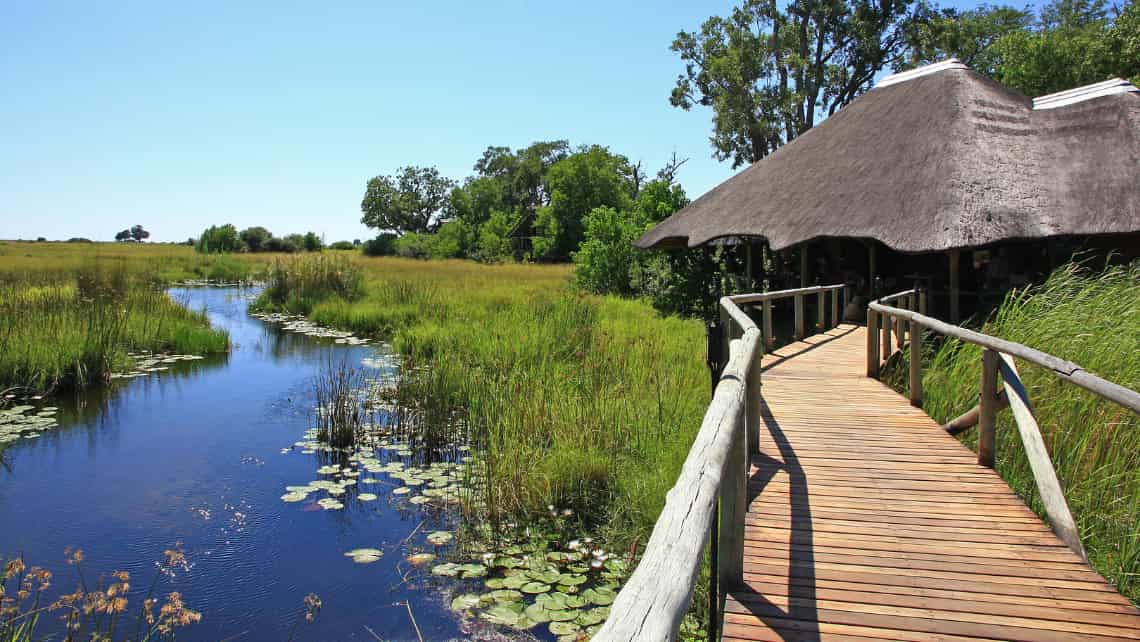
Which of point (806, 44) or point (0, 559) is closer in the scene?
point (0, 559)

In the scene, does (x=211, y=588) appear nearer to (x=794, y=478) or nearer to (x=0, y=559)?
(x=0, y=559)

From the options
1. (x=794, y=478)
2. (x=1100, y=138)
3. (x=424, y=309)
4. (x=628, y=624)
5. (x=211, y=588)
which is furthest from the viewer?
(x=424, y=309)

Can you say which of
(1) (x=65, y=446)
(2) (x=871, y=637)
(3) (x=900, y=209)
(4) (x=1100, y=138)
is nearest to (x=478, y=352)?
(1) (x=65, y=446)

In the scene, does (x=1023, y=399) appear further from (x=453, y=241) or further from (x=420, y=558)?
(x=453, y=241)

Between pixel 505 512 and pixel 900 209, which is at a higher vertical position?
pixel 900 209

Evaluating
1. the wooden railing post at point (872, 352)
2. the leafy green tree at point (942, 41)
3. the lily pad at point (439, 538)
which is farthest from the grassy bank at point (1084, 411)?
the leafy green tree at point (942, 41)

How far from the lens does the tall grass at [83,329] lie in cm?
923

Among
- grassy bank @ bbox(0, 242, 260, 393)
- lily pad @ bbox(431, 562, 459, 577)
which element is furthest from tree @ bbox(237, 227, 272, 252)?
→ lily pad @ bbox(431, 562, 459, 577)

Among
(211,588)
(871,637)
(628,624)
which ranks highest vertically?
(628,624)

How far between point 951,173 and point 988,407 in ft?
24.3

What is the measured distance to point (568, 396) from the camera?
6852 mm

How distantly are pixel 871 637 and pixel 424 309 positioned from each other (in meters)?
13.2

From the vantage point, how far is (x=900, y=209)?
10.6 meters

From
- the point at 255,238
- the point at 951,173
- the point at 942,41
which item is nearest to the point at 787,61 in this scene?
the point at 942,41
